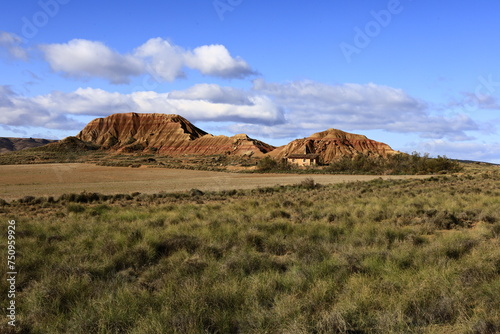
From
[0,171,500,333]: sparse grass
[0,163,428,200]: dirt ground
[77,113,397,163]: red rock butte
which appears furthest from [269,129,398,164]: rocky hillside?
[0,171,500,333]: sparse grass

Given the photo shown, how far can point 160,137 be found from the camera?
166250 millimetres

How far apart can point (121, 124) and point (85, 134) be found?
55.2 ft

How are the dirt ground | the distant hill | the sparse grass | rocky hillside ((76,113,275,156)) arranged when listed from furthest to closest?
rocky hillside ((76,113,275,156)), the distant hill, the dirt ground, the sparse grass

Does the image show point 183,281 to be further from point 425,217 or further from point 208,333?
point 425,217

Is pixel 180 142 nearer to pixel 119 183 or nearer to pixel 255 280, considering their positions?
pixel 119 183

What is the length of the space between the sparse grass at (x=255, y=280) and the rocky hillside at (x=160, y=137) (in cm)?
11740

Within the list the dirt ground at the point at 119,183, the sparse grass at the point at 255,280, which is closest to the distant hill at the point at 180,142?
the dirt ground at the point at 119,183

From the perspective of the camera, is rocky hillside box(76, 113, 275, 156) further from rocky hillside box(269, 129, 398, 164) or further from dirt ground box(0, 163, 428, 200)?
dirt ground box(0, 163, 428, 200)

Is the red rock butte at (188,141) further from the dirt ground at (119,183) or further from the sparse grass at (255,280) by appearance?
the sparse grass at (255,280)

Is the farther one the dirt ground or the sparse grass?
the dirt ground

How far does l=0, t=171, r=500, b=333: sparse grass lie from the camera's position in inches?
192

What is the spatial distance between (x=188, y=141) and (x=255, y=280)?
502 feet

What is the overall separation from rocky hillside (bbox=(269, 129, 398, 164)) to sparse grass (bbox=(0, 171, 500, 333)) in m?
92.6

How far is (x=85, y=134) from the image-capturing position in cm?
17525
